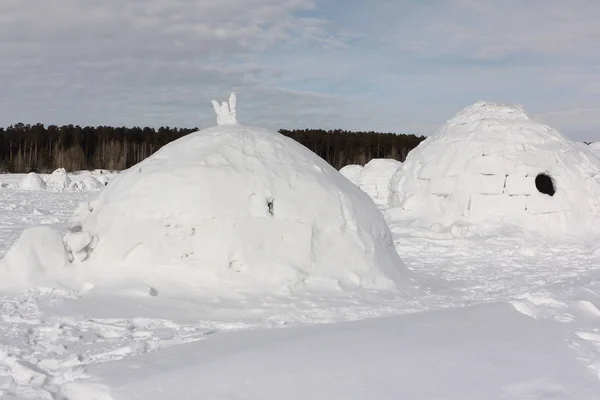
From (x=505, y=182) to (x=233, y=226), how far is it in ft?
29.2

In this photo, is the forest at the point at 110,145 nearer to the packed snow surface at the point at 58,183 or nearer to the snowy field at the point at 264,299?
the packed snow surface at the point at 58,183

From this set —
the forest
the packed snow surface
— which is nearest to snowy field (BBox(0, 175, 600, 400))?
the packed snow surface

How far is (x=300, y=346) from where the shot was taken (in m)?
3.78

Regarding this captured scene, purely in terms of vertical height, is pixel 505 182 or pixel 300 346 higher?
pixel 505 182

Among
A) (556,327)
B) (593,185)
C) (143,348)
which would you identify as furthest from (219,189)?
(593,185)

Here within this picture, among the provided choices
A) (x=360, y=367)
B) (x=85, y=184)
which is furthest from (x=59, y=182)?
(x=360, y=367)

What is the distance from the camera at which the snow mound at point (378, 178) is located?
21656mm

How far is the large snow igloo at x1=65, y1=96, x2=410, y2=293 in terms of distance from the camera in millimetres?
5684

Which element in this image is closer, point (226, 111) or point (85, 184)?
point (226, 111)

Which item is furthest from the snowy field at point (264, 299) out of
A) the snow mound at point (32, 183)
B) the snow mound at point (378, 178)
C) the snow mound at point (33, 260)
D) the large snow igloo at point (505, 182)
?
the snow mound at point (32, 183)

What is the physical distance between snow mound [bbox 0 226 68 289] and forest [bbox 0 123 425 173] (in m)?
33.0

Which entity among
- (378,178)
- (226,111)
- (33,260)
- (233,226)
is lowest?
(33,260)

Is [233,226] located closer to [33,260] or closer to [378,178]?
[33,260]

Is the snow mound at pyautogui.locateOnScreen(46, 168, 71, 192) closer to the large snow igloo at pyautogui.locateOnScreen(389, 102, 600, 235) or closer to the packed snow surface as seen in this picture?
the packed snow surface
